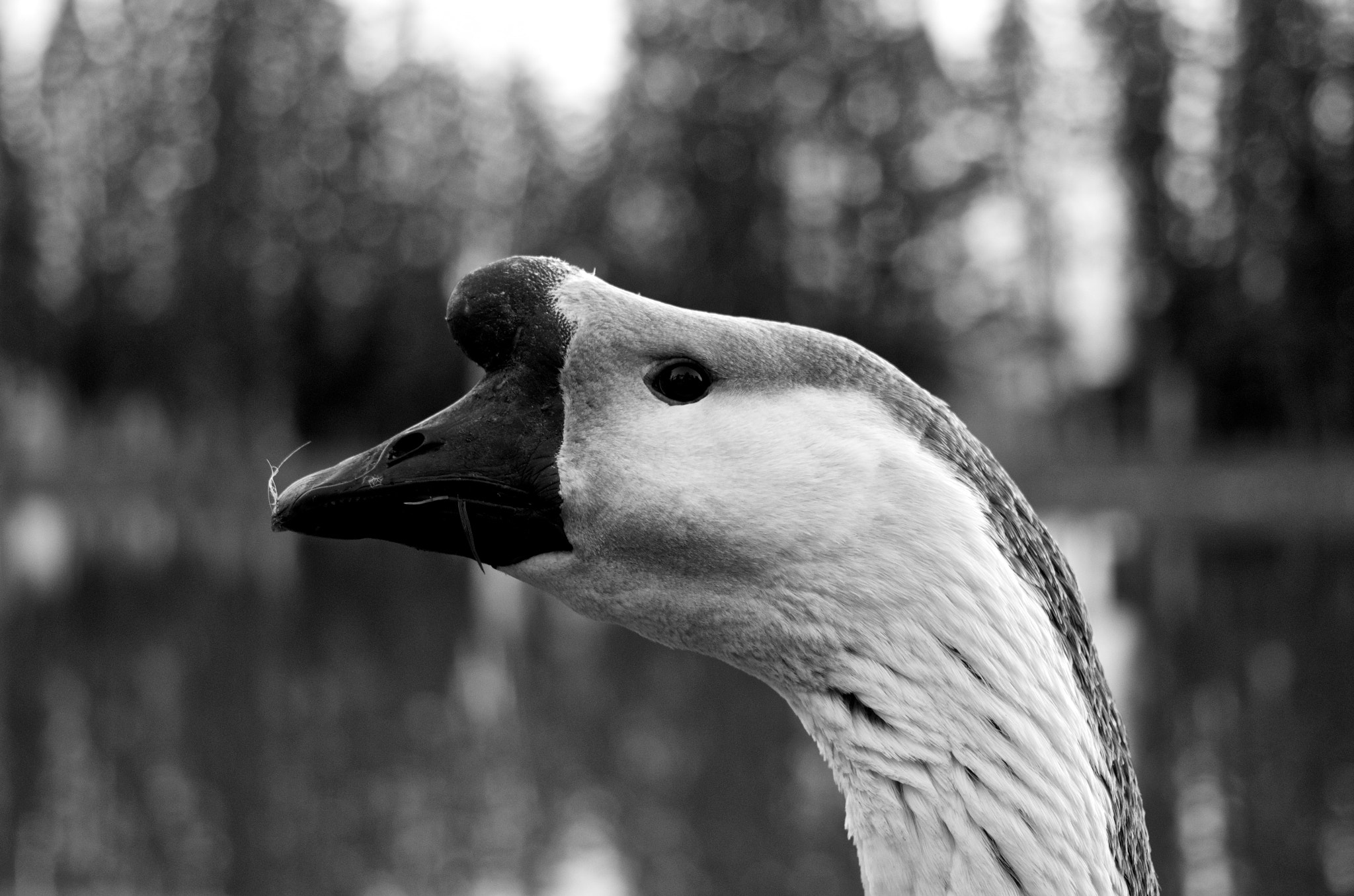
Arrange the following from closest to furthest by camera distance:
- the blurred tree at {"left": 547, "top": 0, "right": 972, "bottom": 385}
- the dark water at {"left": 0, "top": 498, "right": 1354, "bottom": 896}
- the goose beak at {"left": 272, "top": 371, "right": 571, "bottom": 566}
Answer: the goose beak at {"left": 272, "top": 371, "right": 571, "bottom": 566} → the dark water at {"left": 0, "top": 498, "right": 1354, "bottom": 896} → the blurred tree at {"left": 547, "top": 0, "right": 972, "bottom": 385}

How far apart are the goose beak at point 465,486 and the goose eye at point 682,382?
0.18 m

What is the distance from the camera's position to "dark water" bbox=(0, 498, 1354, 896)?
7113 millimetres

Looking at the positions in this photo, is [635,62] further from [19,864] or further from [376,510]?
[376,510]

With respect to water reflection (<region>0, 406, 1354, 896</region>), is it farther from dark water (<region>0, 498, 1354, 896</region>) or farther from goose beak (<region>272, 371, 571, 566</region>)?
goose beak (<region>272, 371, 571, 566</region>)

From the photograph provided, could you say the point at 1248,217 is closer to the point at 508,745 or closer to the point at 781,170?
the point at 781,170

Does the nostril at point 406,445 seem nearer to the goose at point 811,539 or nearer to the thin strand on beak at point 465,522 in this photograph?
the goose at point 811,539

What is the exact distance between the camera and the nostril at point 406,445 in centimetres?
224

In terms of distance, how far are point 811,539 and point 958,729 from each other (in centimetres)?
38

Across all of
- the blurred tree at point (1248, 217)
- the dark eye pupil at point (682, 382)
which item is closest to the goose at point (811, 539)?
the dark eye pupil at point (682, 382)

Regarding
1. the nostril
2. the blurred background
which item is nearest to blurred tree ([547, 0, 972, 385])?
the blurred background

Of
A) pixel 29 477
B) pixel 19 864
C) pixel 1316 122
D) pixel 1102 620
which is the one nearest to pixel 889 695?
pixel 19 864

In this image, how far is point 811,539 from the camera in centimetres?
208

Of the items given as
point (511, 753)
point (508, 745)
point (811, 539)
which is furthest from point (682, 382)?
point (508, 745)

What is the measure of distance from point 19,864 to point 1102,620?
9.73 m
